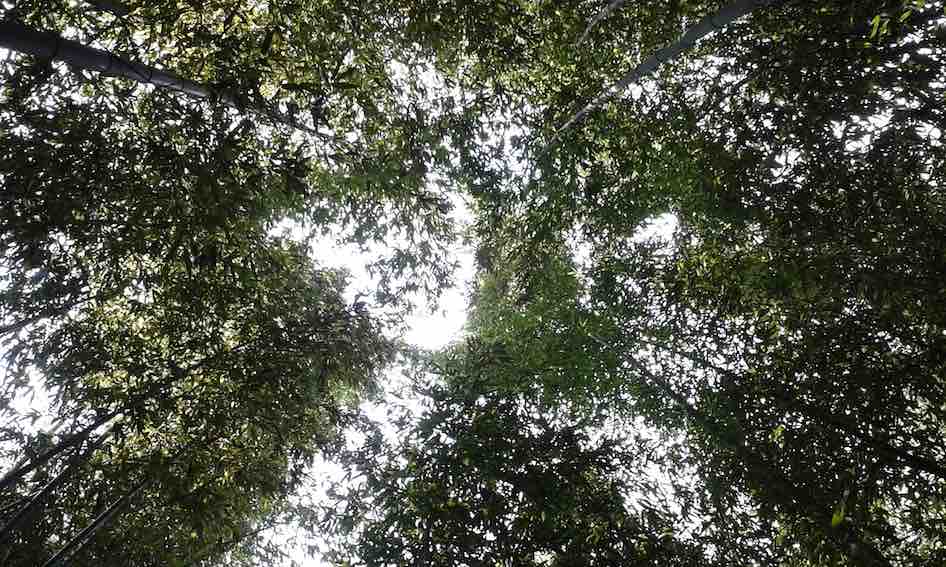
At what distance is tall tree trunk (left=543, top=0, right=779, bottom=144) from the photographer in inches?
122

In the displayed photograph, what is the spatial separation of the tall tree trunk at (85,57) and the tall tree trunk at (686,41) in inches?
111

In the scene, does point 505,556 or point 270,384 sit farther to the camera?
point 270,384

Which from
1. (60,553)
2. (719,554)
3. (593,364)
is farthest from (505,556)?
(60,553)

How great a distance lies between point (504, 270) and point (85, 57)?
189 inches

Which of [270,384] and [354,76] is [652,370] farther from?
[354,76]

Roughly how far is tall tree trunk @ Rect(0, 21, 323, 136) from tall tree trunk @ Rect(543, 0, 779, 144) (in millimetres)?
2830

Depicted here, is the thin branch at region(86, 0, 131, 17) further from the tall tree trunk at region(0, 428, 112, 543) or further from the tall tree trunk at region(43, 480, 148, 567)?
the tall tree trunk at region(43, 480, 148, 567)

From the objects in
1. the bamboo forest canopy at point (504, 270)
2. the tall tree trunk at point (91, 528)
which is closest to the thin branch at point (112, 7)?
the bamboo forest canopy at point (504, 270)

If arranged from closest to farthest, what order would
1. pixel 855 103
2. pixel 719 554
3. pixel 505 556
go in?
pixel 855 103, pixel 505 556, pixel 719 554

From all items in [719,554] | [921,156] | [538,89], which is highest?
[538,89]

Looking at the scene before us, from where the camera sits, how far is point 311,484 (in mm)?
7531

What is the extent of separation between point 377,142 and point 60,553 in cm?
541

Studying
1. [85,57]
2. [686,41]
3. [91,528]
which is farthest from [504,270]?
[91,528]

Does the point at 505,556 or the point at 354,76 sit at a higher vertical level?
the point at 354,76
